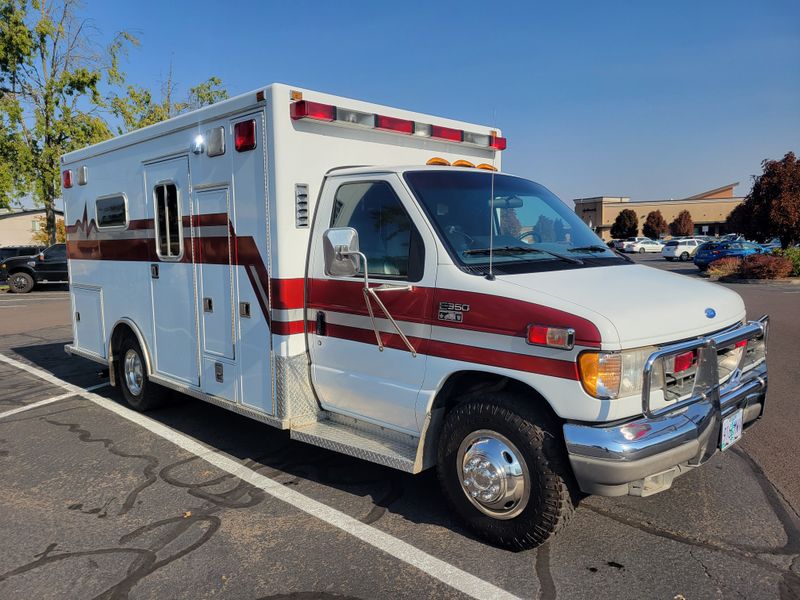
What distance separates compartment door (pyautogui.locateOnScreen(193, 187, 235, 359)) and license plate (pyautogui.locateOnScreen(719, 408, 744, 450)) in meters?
3.49

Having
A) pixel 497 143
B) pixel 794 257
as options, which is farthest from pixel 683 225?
pixel 497 143

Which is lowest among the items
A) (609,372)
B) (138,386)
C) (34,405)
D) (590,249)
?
(34,405)

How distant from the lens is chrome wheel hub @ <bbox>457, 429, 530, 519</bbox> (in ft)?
11.2

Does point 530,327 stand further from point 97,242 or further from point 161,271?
point 97,242

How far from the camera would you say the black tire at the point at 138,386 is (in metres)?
6.26

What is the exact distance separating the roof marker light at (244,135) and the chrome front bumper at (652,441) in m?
2.93

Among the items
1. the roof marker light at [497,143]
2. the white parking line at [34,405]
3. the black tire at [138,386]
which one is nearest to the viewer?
the roof marker light at [497,143]

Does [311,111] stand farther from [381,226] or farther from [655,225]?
[655,225]

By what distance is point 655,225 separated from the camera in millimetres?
63469

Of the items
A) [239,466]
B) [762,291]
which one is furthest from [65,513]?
[762,291]

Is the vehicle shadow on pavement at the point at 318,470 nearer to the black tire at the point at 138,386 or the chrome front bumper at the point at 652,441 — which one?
the black tire at the point at 138,386

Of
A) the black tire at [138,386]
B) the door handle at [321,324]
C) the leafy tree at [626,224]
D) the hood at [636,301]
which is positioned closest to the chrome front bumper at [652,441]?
the hood at [636,301]

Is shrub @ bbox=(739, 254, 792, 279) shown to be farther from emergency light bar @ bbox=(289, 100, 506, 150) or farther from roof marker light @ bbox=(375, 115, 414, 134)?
roof marker light @ bbox=(375, 115, 414, 134)

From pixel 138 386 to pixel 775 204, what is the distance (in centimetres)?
2372
